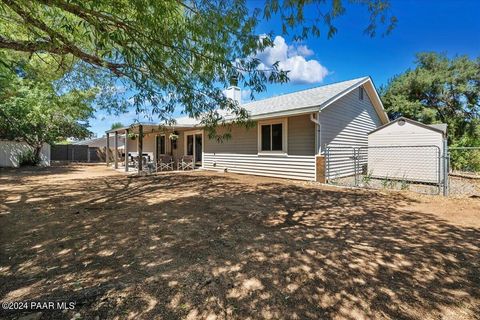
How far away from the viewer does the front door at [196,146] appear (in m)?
15.0

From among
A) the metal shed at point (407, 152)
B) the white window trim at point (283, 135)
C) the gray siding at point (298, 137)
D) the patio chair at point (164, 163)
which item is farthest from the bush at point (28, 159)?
the metal shed at point (407, 152)

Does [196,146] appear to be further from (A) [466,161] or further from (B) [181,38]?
(A) [466,161]

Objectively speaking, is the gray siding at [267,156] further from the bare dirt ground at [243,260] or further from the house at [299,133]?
the bare dirt ground at [243,260]

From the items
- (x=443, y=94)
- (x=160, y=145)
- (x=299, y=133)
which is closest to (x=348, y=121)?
(x=299, y=133)

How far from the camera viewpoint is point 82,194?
23.3 ft

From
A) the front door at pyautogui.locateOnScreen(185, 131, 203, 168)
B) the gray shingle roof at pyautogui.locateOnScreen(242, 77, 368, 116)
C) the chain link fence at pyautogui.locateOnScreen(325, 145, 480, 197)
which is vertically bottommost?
the chain link fence at pyautogui.locateOnScreen(325, 145, 480, 197)

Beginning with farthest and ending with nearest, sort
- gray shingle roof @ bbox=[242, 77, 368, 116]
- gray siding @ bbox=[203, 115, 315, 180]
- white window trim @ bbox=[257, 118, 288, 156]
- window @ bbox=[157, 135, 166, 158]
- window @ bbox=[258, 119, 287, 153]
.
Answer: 1. window @ bbox=[157, 135, 166, 158]
2. window @ bbox=[258, 119, 287, 153]
3. white window trim @ bbox=[257, 118, 288, 156]
4. gray siding @ bbox=[203, 115, 315, 180]
5. gray shingle roof @ bbox=[242, 77, 368, 116]

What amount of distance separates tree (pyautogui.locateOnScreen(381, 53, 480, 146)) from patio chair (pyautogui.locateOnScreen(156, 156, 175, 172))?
18.3 meters

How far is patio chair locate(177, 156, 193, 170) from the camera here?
14.5 m

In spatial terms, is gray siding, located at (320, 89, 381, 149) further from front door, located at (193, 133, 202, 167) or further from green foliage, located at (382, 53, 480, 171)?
green foliage, located at (382, 53, 480, 171)

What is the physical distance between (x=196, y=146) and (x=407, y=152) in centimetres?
1075

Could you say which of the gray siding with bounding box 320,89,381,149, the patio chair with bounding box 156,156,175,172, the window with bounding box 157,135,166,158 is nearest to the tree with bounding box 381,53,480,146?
the gray siding with bounding box 320,89,381,149

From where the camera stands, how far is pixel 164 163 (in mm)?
14164

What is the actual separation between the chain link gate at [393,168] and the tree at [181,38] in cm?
590
